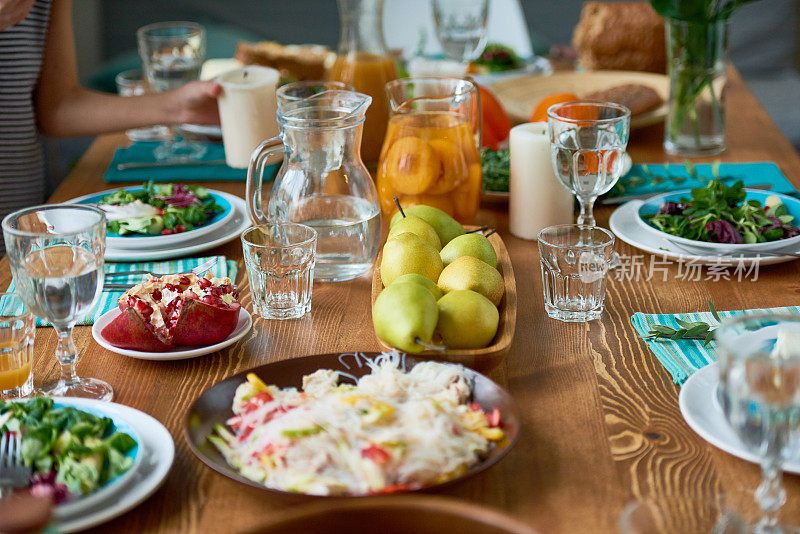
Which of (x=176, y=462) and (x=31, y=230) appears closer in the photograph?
(x=176, y=462)

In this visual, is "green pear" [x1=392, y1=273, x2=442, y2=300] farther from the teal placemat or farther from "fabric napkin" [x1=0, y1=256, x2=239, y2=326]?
the teal placemat

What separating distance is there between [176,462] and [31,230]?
1.08ft

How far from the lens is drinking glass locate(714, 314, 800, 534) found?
638mm

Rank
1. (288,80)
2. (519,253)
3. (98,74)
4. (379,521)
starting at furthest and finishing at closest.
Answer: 1. (98,74)
2. (288,80)
3. (519,253)
4. (379,521)

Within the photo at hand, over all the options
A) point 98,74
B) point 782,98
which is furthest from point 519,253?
point 98,74

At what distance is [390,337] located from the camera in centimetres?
97

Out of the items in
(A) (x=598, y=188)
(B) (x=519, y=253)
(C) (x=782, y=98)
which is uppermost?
(A) (x=598, y=188)

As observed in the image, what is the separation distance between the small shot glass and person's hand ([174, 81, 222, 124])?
Result: 908 millimetres

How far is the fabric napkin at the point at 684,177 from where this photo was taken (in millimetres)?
1620

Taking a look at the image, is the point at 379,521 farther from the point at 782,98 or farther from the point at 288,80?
the point at 782,98

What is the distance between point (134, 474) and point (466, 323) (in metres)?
0.40

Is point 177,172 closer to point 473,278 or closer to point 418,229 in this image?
point 418,229

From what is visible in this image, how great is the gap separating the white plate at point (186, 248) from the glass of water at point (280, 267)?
21cm

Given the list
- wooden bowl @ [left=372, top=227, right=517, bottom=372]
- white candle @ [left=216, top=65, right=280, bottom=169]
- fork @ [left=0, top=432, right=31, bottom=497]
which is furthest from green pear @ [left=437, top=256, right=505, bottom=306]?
white candle @ [left=216, top=65, right=280, bottom=169]
